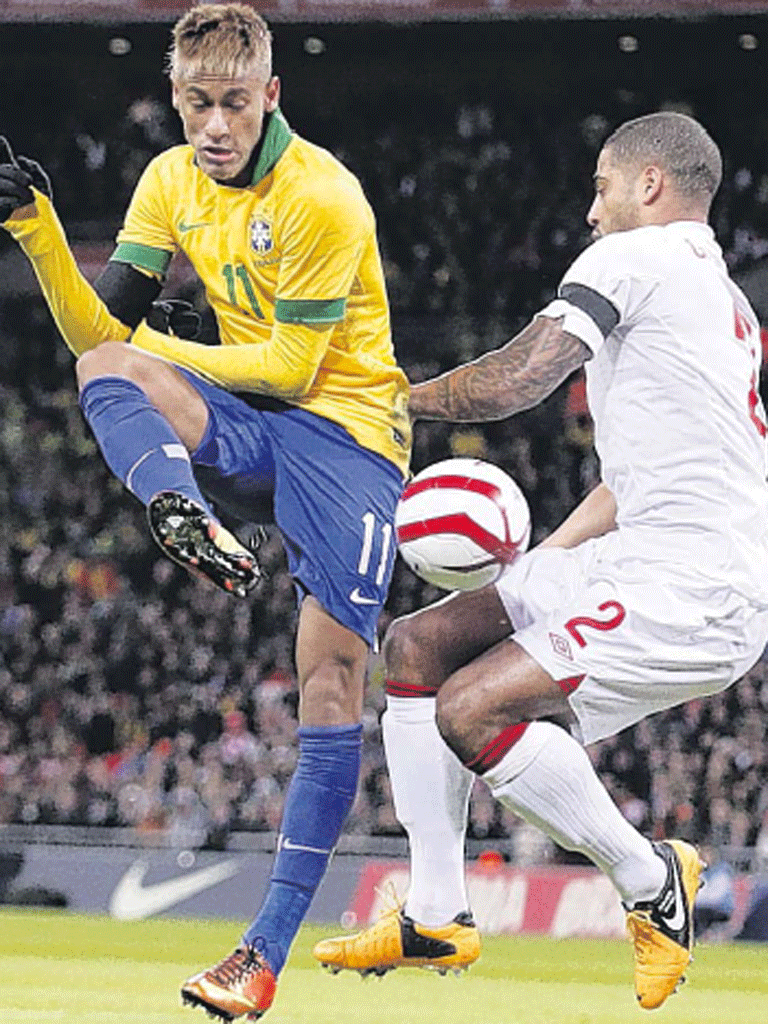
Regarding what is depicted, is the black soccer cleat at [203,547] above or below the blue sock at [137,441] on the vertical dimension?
below

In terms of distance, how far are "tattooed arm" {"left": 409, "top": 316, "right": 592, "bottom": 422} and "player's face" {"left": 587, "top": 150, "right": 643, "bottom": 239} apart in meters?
0.50

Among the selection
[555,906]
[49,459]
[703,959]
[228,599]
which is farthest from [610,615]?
[49,459]

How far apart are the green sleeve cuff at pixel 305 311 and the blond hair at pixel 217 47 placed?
67 cm

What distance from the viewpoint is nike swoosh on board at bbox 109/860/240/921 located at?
15.7 meters

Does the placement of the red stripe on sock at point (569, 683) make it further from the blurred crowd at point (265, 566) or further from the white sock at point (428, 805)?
the blurred crowd at point (265, 566)

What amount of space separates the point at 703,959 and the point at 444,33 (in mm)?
10727

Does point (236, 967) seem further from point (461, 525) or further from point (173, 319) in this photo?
point (173, 319)

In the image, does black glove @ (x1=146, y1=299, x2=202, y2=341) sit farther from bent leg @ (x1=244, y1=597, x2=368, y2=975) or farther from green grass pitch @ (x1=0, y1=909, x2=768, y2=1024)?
green grass pitch @ (x1=0, y1=909, x2=768, y2=1024)

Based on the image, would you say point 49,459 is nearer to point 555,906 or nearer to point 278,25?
point 278,25

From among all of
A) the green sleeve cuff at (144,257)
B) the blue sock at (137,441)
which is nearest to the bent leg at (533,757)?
the blue sock at (137,441)

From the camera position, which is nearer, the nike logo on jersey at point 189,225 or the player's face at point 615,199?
the player's face at point 615,199

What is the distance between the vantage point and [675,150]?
17.9 feet

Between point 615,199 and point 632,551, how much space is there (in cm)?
100

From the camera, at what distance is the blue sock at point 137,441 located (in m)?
5.31
